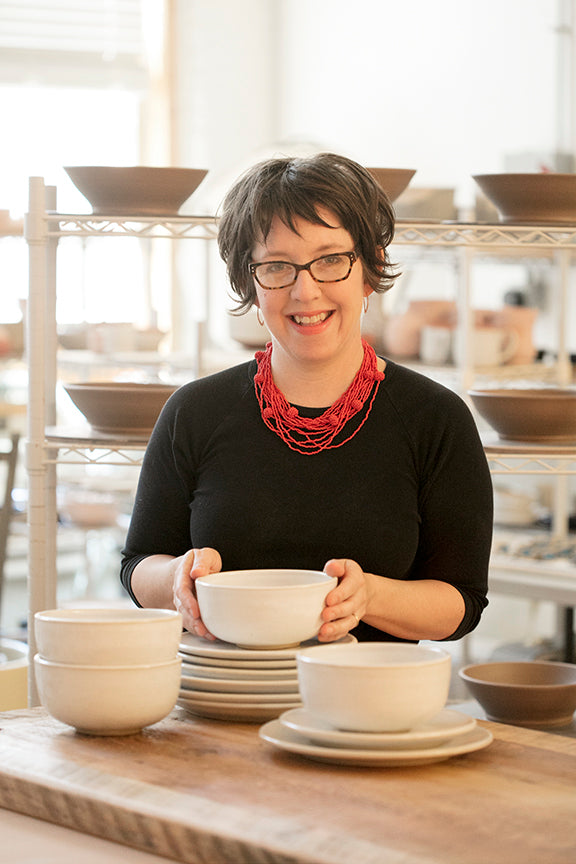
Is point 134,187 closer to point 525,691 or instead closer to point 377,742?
point 525,691

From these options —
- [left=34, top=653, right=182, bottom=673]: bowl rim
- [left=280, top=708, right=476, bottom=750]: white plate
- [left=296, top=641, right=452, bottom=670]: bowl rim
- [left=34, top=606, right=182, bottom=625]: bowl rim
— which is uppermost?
[left=34, top=606, right=182, bottom=625]: bowl rim

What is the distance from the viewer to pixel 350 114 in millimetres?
5043

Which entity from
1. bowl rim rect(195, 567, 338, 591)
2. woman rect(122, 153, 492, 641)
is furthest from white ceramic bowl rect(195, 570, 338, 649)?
woman rect(122, 153, 492, 641)

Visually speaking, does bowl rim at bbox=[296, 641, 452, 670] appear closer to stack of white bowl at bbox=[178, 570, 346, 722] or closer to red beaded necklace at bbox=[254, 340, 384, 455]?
stack of white bowl at bbox=[178, 570, 346, 722]

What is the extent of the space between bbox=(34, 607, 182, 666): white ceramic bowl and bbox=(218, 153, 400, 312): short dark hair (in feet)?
1.85

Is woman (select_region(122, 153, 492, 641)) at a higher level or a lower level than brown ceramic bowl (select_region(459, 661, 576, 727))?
higher

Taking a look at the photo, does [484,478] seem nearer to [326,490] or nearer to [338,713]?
[326,490]

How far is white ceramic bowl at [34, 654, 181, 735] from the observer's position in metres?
1.03

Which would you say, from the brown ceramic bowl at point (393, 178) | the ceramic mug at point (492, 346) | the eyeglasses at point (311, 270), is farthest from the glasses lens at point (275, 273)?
the ceramic mug at point (492, 346)

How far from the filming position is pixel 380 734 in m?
0.98

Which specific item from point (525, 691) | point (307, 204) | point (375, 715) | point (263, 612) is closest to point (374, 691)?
point (375, 715)

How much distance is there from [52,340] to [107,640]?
1.30 metres

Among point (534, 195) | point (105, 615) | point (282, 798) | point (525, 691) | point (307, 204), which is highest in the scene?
point (534, 195)

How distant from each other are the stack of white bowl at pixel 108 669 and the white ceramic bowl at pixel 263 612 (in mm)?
59
